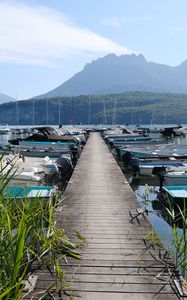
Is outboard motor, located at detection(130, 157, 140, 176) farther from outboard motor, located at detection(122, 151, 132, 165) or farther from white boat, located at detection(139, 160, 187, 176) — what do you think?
outboard motor, located at detection(122, 151, 132, 165)

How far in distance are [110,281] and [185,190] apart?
801cm

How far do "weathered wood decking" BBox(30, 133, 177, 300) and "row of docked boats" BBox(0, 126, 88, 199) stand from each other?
3.12 ft

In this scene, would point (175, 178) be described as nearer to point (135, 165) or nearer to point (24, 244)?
point (135, 165)

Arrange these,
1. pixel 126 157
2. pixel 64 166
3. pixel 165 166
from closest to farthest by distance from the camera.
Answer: pixel 165 166, pixel 64 166, pixel 126 157

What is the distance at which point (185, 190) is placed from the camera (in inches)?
508

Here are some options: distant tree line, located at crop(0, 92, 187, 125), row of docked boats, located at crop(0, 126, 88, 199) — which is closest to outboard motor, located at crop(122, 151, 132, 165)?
row of docked boats, located at crop(0, 126, 88, 199)

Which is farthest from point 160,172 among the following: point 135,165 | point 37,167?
point 37,167

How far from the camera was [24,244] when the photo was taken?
4504 millimetres

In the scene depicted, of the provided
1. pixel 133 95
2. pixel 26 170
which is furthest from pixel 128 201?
pixel 133 95

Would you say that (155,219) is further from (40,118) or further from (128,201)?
(40,118)

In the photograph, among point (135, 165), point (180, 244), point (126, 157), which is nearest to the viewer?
point (180, 244)

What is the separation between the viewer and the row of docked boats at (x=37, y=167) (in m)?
6.63

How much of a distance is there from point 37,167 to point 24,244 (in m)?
12.7

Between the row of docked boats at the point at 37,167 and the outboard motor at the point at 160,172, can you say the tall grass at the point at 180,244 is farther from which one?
the outboard motor at the point at 160,172
